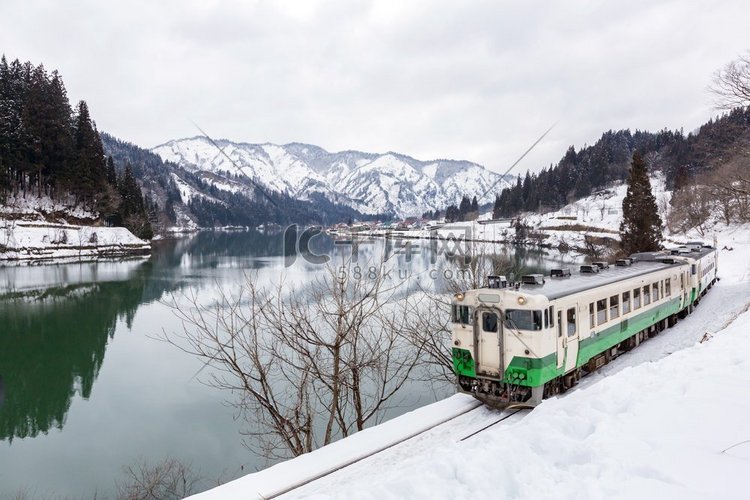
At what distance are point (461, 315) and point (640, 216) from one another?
3444cm

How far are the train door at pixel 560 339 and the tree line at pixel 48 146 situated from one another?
77.8 m

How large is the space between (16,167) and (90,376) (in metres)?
65.9

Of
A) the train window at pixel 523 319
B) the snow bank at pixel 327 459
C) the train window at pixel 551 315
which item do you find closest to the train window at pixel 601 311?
the train window at pixel 551 315

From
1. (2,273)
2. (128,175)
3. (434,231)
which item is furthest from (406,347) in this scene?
(434,231)

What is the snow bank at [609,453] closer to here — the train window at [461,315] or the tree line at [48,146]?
the train window at [461,315]

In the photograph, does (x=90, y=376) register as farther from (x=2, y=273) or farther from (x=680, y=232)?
(x=680, y=232)

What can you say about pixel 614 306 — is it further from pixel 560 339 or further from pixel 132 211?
pixel 132 211

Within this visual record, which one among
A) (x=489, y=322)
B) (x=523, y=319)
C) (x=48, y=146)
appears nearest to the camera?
(x=523, y=319)

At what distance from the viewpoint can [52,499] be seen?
1167 cm

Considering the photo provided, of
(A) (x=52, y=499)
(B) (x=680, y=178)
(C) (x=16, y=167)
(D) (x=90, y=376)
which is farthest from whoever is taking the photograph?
(B) (x=680, y=178)

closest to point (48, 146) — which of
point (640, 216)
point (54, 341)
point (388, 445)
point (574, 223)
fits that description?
point (54, 341)

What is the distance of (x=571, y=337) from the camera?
36.4 feet

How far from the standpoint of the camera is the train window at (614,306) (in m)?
13.0

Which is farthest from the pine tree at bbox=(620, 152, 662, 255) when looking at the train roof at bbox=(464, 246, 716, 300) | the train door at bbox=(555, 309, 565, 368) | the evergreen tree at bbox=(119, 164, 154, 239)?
the evergreen tree at bbox=(119, 164, 154, 239)
